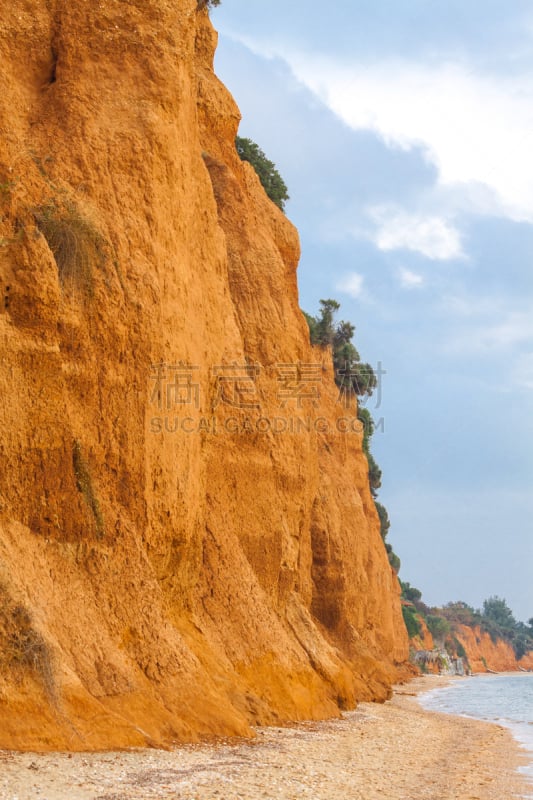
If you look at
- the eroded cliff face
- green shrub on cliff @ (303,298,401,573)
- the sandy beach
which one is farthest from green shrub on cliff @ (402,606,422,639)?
the sandy beach

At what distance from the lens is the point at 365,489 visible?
133ft

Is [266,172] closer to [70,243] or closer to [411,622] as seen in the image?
[70,243]

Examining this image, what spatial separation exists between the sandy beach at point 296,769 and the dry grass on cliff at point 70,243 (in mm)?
6382

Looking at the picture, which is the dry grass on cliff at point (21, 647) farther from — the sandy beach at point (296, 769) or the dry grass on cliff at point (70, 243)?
the dry grass on cliff at point (70, 243)

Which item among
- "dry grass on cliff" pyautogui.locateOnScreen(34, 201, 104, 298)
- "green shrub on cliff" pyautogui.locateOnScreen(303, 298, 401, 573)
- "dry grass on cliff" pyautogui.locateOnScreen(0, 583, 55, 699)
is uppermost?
"green shrub on cliff" pyautogui.locateOnScreen(303, 298, 401, 573)

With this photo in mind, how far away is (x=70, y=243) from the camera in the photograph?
13.1 metres

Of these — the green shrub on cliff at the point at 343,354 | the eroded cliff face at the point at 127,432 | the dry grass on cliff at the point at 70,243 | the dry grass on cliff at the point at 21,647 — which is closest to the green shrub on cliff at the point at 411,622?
the green shrub on cliff at the point at 343,354

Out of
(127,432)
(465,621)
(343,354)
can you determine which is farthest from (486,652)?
(127,432)

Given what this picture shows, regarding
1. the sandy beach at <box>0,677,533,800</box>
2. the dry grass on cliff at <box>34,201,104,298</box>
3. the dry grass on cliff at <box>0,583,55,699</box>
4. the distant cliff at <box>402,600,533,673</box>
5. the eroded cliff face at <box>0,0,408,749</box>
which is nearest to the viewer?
the sandy beach at <box>0,677,533,800</box>

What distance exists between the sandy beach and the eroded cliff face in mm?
567

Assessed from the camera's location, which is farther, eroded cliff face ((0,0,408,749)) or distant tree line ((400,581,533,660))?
distant tree line ((400,581,533,660))

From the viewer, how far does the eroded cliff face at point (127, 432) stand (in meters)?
11.5

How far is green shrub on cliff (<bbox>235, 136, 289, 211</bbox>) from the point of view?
107ft

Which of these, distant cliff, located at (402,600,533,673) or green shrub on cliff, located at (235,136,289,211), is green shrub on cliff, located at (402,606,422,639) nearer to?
distant cliff, located at (402,600,533,673)
